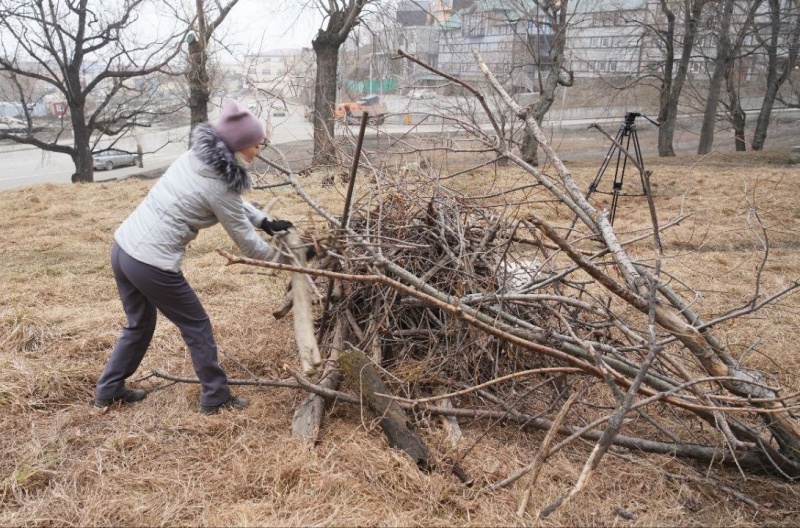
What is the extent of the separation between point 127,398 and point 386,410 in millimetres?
1532

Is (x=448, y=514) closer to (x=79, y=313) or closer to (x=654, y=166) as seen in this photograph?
(x=79, y=313)

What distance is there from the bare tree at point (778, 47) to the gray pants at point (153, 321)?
16.6m

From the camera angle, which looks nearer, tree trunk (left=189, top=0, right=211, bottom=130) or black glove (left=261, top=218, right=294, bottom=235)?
black glove (left=261, top=218, right=294, bottom=235)

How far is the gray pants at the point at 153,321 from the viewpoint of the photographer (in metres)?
2.67

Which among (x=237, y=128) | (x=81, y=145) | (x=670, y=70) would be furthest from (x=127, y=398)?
(x=670, y=70)

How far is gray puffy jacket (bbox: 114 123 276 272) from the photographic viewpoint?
2596mm

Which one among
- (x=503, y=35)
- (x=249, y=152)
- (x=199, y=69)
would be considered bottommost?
(x=249, y=152)

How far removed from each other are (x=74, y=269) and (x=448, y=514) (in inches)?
187

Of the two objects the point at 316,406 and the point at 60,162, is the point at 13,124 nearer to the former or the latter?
the point at 60,162

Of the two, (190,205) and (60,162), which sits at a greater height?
(190,205)

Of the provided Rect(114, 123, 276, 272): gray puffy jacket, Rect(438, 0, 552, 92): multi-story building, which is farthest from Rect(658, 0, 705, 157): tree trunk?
Rect(114, 123, 276, 272): gray puffy jacket

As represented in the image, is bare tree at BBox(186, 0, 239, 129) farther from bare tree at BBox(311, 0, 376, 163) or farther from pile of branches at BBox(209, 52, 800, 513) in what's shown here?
pile of branches at BBox(209, 52, 800, 513)

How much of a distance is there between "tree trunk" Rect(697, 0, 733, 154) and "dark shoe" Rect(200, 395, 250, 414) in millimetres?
16504

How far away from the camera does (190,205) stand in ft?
8.65
